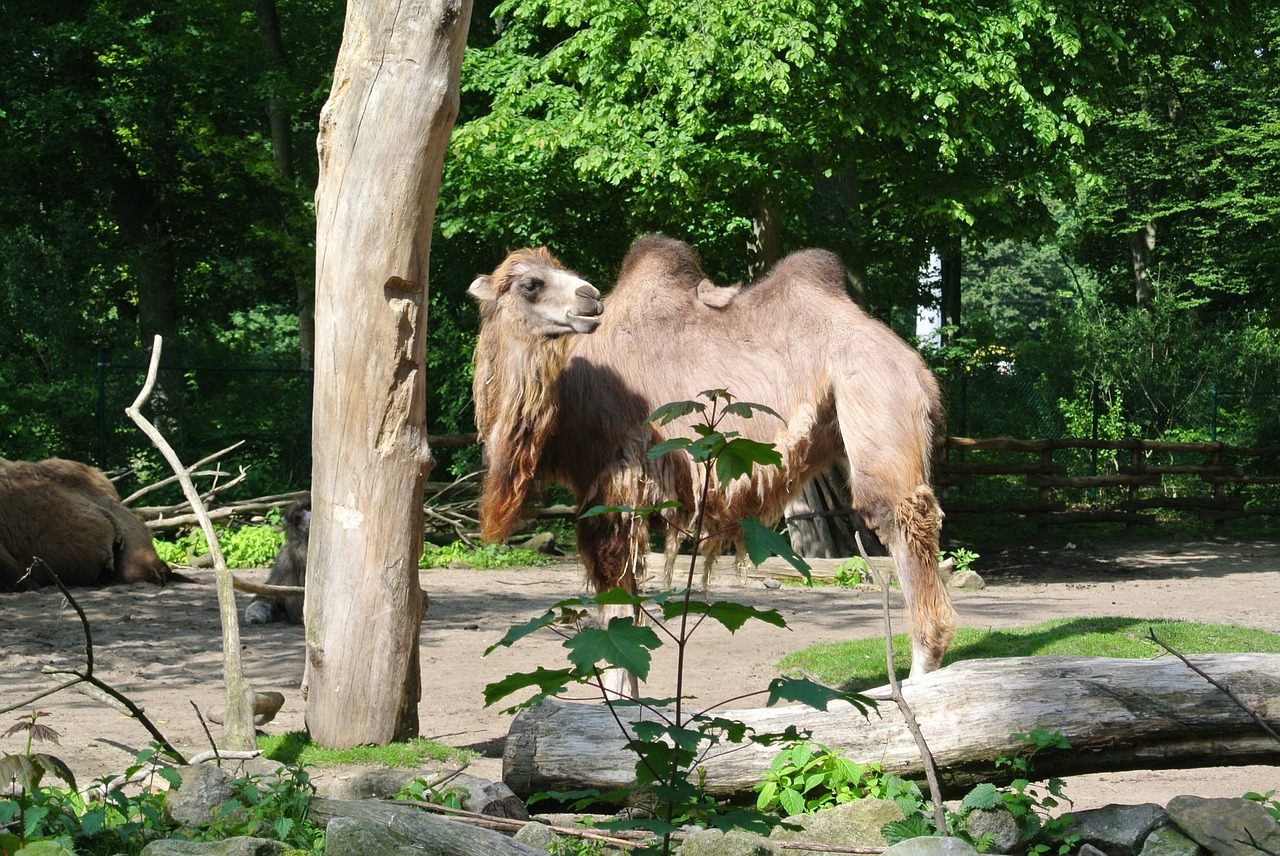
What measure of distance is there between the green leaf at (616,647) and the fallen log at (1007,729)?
6.56ft

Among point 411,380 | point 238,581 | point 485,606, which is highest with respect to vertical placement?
point 411,380

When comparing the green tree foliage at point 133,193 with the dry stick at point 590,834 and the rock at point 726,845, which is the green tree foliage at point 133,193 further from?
the rock at point 726,845

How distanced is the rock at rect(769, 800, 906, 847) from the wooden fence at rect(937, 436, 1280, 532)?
11.7 meters

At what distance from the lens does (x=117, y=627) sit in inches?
328

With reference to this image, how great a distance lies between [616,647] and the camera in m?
2.29

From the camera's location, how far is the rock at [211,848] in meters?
3.21

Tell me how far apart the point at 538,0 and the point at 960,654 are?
9174mm

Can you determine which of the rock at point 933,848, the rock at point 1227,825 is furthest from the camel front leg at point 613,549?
the rock at point 1227,825

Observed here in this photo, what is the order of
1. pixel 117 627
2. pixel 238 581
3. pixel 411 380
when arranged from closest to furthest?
1. pixel 411 380
2. pixel 238 581
3. pixel 117 627

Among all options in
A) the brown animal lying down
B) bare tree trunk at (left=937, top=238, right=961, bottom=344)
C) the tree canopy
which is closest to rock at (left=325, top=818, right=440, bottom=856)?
the brown animal lying down

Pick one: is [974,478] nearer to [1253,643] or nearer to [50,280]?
[1253,643]

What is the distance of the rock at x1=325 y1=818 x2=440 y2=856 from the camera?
310 centimetres

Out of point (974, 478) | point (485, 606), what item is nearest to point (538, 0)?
point (485, 606)

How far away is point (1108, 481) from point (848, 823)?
1512 centimetres
